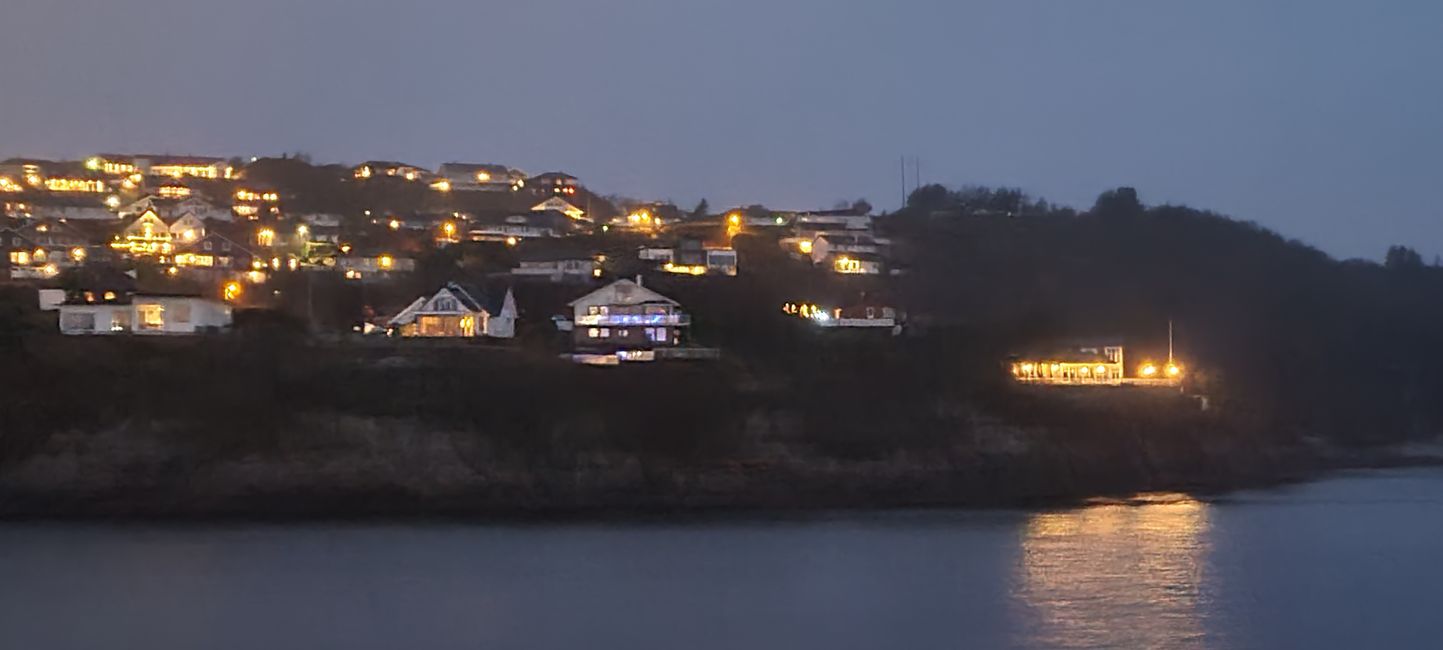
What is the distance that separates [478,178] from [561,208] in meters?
6.20

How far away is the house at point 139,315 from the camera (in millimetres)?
19188

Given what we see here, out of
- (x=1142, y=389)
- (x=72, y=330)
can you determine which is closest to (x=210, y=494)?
(x=72, y=330)

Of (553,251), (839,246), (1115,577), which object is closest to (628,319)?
(553,251)

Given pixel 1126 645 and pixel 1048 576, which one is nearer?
pixel 1126 645

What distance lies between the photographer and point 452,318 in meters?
20.5

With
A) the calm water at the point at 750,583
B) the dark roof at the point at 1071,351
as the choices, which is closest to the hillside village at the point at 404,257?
the dark roof at the point at 1071,351

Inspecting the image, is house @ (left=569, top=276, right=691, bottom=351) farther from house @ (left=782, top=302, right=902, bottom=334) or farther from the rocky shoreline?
the rocky shoreline

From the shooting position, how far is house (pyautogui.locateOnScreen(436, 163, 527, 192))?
1486 inches

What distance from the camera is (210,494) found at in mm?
16453

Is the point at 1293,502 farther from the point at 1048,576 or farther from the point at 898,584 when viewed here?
the point at 898,584

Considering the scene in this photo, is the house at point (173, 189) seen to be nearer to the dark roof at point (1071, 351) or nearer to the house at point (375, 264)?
the house at point (375, 264)

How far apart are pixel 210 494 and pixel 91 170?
23.8 m

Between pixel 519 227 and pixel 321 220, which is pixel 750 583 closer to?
pixel 519 227

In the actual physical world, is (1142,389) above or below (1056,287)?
below
